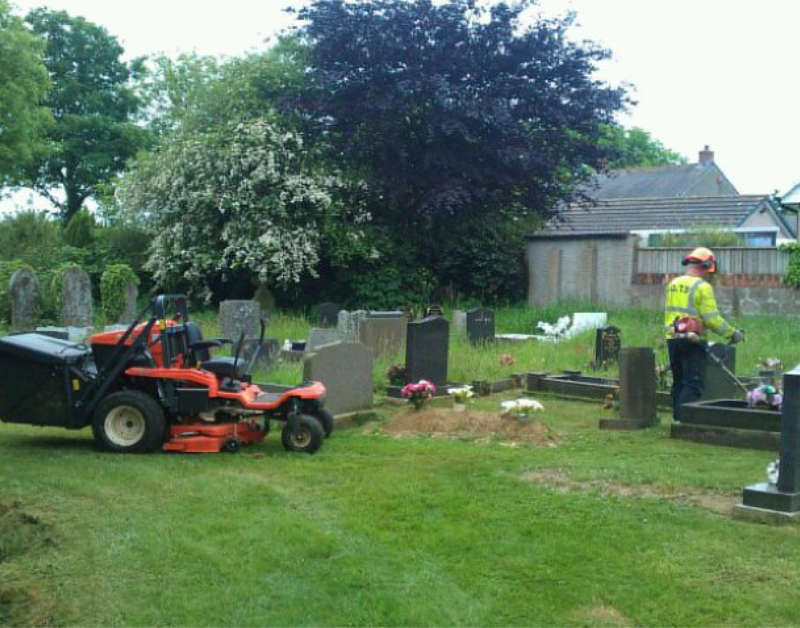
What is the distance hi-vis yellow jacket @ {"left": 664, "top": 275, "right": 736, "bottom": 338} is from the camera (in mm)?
10633

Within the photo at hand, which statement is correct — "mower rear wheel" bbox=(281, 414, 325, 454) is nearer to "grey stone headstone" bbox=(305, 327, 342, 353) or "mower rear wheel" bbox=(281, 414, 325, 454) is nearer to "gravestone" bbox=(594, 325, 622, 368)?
"grey stone headstone" bbox=(305, 327, 342, 353)

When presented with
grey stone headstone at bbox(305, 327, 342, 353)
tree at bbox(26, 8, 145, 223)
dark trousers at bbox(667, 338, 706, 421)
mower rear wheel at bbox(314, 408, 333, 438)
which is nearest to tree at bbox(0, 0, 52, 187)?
tree at bbox(26, 8, 145, 223)

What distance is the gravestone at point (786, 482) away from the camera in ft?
22.0

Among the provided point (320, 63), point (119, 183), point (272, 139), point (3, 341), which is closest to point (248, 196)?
point (272, 139)

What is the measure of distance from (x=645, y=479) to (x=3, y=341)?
20.1ft

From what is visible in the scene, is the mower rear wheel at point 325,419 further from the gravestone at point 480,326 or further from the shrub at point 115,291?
the shrub at point 115,291

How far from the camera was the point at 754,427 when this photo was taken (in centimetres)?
975

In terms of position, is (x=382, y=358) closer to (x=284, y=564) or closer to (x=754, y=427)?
(x=754, y=427)

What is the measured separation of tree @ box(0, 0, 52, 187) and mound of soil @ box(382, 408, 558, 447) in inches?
1064

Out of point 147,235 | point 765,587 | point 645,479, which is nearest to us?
point 765,587

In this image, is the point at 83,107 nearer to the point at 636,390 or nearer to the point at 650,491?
the point at 636,390

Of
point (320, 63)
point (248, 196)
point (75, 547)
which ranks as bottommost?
point (75, 547)

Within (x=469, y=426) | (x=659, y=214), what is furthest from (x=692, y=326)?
(x=659, y=214)

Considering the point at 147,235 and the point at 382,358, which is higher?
the point at 147,235
